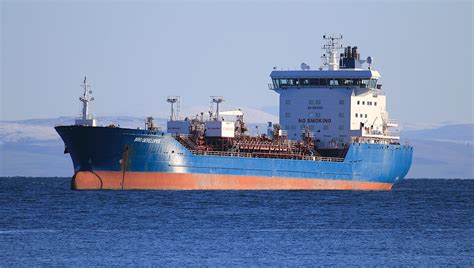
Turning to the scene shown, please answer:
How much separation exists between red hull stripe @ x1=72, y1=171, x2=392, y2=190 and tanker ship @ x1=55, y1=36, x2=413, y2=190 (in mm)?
59

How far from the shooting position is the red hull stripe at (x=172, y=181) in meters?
74.2

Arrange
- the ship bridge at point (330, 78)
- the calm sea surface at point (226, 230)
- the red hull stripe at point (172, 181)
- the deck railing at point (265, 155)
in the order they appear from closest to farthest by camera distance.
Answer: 1. the calm sea surface at point (226, 230)
2. the red hull stripe at point (172, 181)
3. the deck railing at point (265, 155)
4. the ship bridge at point (330, 78)

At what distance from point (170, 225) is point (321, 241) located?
8.37 meters

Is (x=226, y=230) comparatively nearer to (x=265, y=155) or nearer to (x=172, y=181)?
(x=172, y=181)

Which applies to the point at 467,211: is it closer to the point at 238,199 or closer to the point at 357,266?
the point at 238,199

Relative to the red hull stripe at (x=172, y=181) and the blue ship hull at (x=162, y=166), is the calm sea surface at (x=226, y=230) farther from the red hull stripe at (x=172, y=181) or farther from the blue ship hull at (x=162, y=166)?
the blue ship hull at (x=162, y=166)

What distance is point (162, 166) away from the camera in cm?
7444

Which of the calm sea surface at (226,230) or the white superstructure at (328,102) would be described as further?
the white superstructure at (328,102)

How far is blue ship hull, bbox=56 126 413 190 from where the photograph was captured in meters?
73.0

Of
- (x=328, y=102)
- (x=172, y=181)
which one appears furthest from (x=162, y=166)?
(x=328, y=102)

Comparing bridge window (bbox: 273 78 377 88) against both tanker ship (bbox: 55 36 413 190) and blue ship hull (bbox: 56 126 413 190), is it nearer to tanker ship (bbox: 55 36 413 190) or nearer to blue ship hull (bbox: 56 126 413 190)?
tanker ship (bbox: 55 36 413 190)

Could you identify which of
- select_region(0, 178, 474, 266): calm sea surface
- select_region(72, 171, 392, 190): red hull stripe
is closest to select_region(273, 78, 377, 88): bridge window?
select_region(72, 171, 392, 190): red hull stripe

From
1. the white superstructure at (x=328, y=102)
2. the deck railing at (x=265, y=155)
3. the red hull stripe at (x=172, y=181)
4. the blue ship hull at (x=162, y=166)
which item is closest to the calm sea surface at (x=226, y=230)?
the red hull stripe at (x=172, y=181)

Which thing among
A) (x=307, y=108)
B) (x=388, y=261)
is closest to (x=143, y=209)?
(x=388, y=261)
